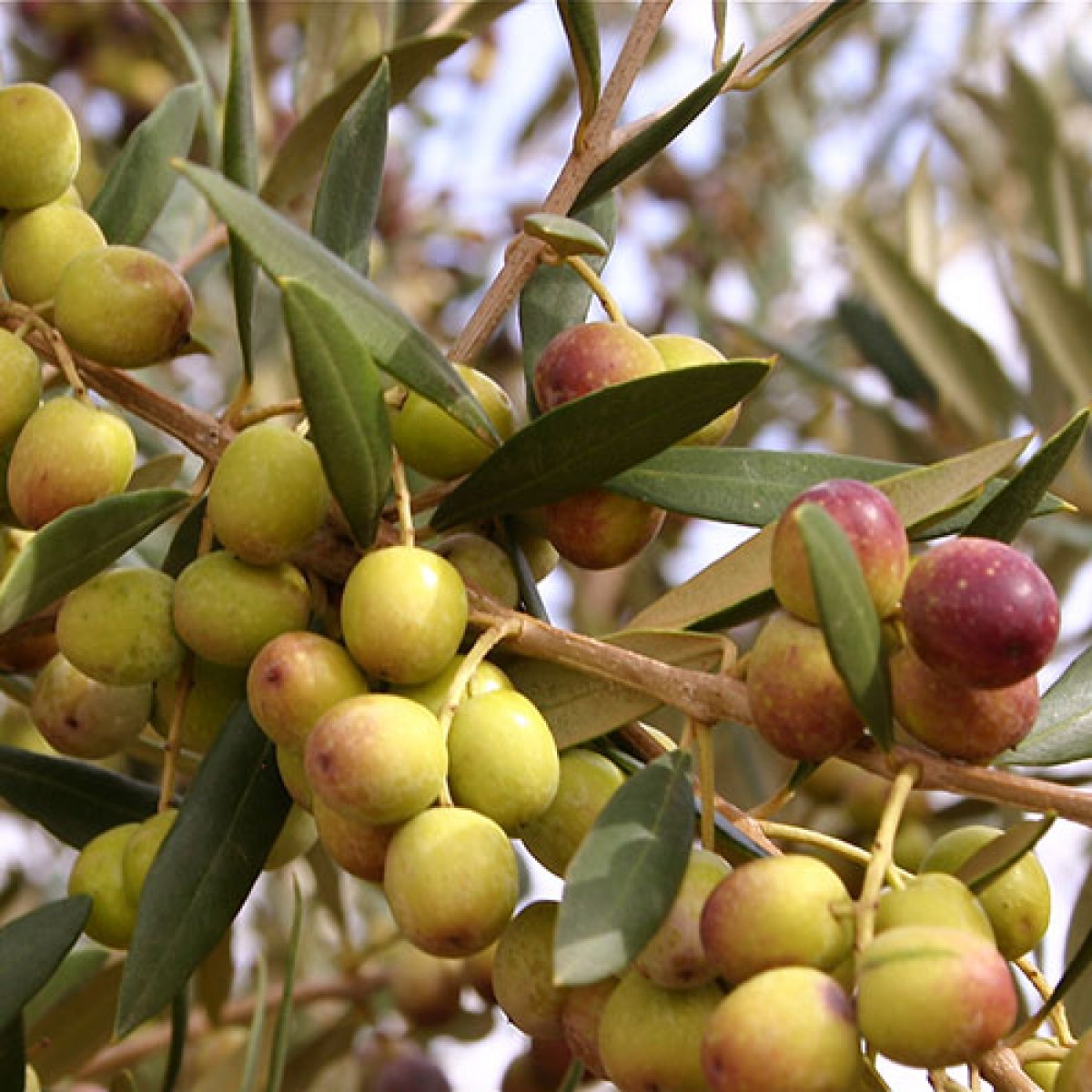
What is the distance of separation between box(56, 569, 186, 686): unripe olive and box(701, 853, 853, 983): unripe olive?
1.03 feet

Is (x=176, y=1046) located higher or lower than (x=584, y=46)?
lower

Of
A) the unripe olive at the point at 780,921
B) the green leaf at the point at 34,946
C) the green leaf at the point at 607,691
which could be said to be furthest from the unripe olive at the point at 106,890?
the unripe olive at the point at 780,921

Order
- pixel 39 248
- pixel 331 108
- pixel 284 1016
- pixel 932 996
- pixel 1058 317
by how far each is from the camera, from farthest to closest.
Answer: pixel 1058 317 → pixel 331 108 → pixel 284 1016 → pixel 39 248 → pixel 932 996

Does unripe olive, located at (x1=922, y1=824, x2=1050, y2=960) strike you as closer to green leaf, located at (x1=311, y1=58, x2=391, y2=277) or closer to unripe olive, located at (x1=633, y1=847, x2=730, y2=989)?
unripe olive, located at (x1=633, y1=847, x2=730, y2=989)

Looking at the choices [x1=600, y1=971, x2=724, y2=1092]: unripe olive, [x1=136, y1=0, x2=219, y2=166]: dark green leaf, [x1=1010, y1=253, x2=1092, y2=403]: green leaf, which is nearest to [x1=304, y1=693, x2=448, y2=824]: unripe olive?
[x1=600, y1=971, x2=724, y2=1092]: unripe olive

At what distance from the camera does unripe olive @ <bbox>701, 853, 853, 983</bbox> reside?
1.98ft

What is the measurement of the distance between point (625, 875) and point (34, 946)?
0.31 m

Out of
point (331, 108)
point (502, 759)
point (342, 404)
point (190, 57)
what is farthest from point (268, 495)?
point (190, 57)

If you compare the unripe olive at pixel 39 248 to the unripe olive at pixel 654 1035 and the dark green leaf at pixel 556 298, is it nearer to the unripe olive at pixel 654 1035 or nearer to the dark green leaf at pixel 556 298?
the dark green leaf at pixel 556 298

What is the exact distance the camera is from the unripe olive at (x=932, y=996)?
0.56 meters

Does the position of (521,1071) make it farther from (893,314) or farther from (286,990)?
(893,314)

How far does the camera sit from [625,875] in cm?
64

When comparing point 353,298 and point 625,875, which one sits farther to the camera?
point 353,298

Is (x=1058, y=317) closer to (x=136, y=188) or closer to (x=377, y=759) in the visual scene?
(x=136, y=188)
